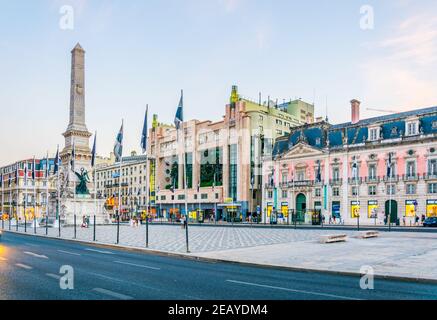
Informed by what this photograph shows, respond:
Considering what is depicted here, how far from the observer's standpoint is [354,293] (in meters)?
11.2

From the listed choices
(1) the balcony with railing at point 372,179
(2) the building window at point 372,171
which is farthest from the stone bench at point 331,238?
(2) the building window at point 372,171

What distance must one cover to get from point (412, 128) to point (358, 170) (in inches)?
398

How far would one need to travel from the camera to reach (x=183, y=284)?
1234cm

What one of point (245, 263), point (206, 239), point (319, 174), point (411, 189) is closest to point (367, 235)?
point (206, 239)

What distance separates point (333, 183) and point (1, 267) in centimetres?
5890

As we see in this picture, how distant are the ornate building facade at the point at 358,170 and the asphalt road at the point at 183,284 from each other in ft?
149

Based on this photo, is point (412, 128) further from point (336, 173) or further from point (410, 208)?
point (336, 173)

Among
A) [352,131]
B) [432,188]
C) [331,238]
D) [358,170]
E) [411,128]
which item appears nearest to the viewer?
[331,238]

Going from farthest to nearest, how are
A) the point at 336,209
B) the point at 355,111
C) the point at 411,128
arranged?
the point at 355,111
the point at 336,209
the point at 411,128

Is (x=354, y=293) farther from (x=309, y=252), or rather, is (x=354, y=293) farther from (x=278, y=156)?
(x=278, y=156)

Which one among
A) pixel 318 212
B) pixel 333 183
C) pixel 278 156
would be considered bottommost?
pixel 318 212

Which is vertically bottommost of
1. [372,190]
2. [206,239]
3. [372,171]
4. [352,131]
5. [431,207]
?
[206,239]
